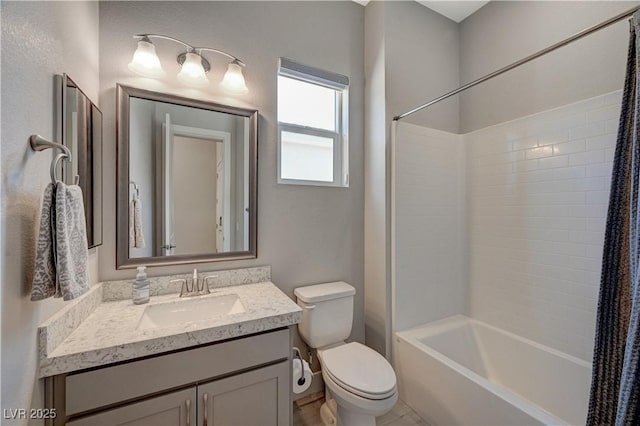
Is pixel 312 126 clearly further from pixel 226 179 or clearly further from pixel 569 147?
pixel 569 147

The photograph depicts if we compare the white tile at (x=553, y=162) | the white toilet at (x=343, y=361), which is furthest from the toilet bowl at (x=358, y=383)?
the white tile at (x=553, y=162)

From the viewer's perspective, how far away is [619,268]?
962 millimetres

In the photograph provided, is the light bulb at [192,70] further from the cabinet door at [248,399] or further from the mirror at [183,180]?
the cabinet door at [248,399]

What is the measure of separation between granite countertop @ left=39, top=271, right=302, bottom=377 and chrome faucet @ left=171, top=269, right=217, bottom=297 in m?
0.05

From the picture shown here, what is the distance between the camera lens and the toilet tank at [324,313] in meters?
1.64

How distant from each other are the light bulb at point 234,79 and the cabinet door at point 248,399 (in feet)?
4.89

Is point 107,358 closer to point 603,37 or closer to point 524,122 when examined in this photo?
point 524,122

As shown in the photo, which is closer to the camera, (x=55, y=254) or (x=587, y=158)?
(x=55, y=254)

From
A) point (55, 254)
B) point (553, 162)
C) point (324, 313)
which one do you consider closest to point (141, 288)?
point (55, 254)

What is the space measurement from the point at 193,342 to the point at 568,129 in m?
2.35

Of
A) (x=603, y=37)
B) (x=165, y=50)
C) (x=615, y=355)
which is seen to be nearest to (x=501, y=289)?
(x=615, y=355)

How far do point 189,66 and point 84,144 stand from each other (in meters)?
0.66

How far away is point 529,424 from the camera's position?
1177 millimetres

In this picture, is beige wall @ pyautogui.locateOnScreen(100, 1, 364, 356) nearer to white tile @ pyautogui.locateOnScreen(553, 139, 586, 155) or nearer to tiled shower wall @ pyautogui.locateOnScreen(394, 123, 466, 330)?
tiled shower wall @ pyautogui.locateOnScreen(394, 123, 466, 330)
